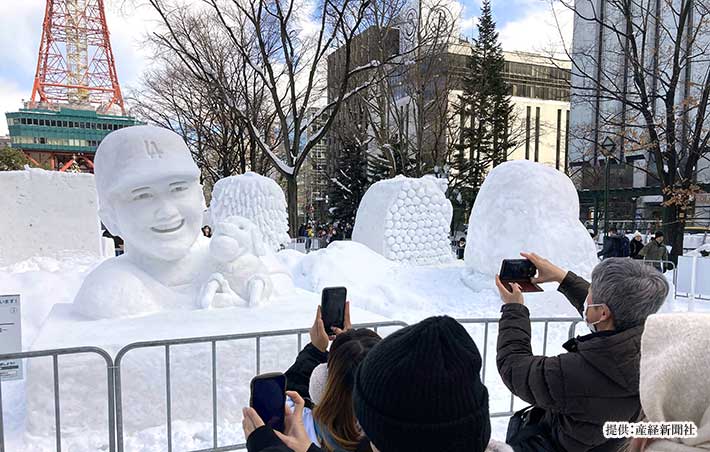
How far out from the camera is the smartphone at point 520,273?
93.9 inches

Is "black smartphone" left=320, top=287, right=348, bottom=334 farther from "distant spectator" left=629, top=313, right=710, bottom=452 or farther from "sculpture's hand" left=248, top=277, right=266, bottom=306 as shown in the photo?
"sculpture's hand" left=248, top=277, right=266, bottom=306

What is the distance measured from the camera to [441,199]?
11609mm

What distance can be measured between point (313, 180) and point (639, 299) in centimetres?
3775

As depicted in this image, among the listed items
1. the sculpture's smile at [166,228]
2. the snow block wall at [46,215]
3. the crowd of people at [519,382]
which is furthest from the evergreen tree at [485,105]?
the crowd of people at [519,382]

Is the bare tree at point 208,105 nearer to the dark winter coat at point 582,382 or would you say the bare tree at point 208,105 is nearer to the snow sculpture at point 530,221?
the snow sculpture at point 530,221

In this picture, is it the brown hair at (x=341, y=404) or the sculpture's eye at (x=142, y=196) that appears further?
the sculpture's eye at (x=142, y=196)

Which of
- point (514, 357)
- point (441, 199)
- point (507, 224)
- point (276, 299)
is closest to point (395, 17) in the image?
point (441, 199)

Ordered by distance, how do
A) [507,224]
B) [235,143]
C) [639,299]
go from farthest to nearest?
[235,143], [507,224], [639,299]

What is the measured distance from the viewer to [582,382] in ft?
5.76

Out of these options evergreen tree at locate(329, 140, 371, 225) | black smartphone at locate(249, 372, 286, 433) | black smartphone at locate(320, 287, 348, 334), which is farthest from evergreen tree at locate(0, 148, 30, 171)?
black smartphone at locate(249, 372, 286, 433)

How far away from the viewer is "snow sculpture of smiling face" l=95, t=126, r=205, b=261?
4238mm

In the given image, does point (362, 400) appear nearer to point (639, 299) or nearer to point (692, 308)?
point (639, 299)

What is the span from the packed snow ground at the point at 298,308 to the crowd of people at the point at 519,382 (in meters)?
2.05

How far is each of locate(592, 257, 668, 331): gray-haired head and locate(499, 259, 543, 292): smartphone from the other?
0.56 m
